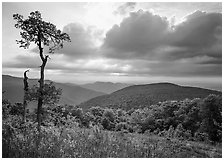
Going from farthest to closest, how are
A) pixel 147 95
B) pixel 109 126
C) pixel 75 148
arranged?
pixel 147 95 → pixel 109 126 → pixel 75 148

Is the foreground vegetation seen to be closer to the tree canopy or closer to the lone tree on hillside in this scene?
the lone tree on hillside

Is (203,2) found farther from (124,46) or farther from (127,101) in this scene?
(127,101)

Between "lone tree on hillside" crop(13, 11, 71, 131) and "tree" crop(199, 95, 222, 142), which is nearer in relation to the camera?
"lone tree on hillside" crop(13, 11, 71, 131)


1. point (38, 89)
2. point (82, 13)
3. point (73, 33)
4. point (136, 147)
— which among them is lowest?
point (136, 147)

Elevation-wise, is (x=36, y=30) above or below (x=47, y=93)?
above

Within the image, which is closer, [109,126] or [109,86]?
[109,126]

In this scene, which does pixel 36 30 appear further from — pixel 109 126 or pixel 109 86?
pixel 109 86

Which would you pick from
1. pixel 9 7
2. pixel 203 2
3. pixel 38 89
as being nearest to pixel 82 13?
pixel 9 7

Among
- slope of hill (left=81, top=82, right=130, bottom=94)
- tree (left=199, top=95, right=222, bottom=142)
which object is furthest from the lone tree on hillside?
tree (left=199, top=95, right=222, bottom=142)

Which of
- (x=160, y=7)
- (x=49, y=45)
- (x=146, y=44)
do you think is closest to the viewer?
(x=49, y=45)

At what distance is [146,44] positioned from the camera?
6496 millimetres

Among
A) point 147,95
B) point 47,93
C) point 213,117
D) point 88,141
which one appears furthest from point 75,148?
point 147,95

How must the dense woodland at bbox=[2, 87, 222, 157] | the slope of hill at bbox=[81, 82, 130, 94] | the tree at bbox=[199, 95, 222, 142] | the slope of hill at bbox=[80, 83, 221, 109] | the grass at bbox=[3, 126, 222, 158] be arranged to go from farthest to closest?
the slope of hill at bbox=[81, 82, 130, 94], the slope of hill at bbox=[80, 83, 221, 109], the tree at bbox=[199, 95, 222, 142], the dense woodland at bbox=[2, 87, 222, 157], the grass at bbox=[3, 126, 222, 158]

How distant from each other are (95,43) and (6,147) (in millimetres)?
3348
